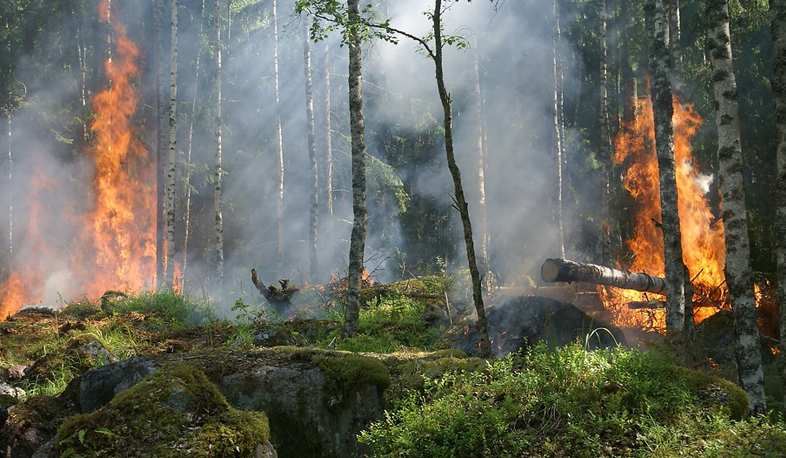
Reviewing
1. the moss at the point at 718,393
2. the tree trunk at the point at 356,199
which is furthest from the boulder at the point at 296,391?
the tree trunk at the point at 356,199

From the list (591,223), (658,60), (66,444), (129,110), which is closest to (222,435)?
(66,444)

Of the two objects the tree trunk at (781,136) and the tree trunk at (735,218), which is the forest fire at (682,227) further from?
the tree trunk at (781,136)

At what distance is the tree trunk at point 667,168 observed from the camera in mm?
9328

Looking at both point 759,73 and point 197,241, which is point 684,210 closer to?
point 759,73

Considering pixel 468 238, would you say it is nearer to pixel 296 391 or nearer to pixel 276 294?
pixel 296 391

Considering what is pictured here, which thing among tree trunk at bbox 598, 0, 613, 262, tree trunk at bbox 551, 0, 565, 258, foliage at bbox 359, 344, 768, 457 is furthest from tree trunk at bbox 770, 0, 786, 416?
tree trunk at bbox 551, 0, 565, 258

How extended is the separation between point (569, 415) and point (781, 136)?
13.9ft

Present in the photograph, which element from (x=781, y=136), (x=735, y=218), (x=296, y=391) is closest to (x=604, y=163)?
(x=735, y=218)

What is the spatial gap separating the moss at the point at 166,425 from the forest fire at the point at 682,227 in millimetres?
10138

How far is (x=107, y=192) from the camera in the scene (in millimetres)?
25016

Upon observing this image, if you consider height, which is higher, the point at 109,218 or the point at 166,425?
the point at 109,218

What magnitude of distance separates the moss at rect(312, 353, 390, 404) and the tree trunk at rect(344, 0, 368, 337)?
4720 millimetres

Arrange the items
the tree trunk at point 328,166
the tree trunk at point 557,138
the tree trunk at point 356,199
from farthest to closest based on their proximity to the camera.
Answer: the tree trunk at point 328,166 < the tree trunk at point 557,138 < the tree trunk at point 356,199

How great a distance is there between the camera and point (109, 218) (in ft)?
82.4
